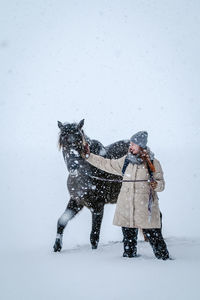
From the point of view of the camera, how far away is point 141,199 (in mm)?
4117

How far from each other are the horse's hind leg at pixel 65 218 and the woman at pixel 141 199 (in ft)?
4.16

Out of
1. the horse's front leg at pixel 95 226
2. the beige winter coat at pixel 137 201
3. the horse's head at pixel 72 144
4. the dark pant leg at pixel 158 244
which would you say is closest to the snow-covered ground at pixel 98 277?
the dark pant leg at pixel 158 244

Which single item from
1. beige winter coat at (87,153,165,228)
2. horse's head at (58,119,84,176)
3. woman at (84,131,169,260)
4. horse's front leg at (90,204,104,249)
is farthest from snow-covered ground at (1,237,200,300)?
horse's head at (58,119,84,176)

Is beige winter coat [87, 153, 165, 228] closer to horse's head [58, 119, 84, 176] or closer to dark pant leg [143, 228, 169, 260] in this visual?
dark pant leg [143, 228, 169, 260]

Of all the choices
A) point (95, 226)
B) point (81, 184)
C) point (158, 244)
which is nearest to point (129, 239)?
point (158, 244)

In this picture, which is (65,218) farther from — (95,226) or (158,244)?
(158,244)

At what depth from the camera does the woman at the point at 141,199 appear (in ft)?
13.4

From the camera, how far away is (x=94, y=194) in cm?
556

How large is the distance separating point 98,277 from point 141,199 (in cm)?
115

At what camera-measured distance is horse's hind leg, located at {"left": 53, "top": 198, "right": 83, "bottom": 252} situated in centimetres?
515

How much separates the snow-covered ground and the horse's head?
47.4 inches

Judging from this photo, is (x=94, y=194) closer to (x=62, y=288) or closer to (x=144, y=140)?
(x=144, y=140)

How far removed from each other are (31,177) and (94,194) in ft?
42.2

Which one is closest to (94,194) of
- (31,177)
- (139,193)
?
(139,193)
